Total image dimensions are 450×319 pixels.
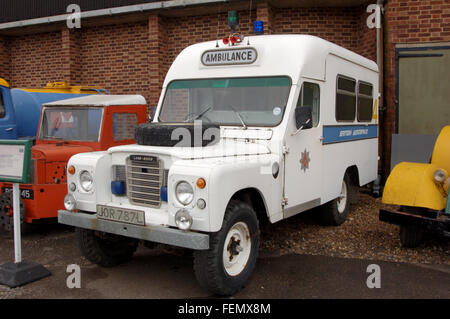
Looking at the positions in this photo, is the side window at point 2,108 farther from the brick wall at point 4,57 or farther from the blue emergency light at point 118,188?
the brick wall at point 4,57

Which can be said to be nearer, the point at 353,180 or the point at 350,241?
the point at 350,241

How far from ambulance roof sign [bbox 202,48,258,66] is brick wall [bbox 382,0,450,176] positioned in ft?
15.4

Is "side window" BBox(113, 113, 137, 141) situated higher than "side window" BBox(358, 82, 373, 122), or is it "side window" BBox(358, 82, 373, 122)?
"side window" BBox(358, 82, 373, 122)

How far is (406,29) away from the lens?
27.8ft

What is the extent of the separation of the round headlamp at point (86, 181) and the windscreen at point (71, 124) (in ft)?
6.45

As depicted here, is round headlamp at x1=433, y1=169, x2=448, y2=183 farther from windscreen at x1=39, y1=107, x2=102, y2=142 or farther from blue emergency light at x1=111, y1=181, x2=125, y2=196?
windscreen at x1=39, y1=107, x2=102, y2=142

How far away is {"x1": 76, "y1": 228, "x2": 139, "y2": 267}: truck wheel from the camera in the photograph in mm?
4574

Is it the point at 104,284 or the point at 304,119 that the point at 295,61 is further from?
the point at 104,284

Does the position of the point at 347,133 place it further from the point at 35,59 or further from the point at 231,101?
the point at 35,59

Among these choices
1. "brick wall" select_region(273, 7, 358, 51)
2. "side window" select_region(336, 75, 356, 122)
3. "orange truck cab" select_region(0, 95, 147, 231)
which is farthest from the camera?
"brick wall" select_region(273, 7, 358, 51)

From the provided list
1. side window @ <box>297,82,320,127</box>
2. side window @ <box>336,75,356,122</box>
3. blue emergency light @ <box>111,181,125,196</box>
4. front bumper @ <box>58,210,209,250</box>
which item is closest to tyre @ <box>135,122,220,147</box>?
blue emergency light @ <box>111,181,125,196</box>

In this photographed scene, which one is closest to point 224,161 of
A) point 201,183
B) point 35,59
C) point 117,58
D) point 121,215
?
point 201,183

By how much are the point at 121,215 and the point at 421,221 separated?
3.11 metres

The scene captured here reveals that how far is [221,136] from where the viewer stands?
479 centimetres
